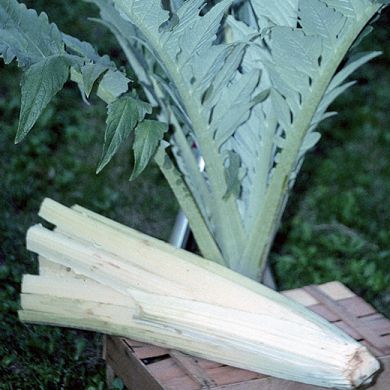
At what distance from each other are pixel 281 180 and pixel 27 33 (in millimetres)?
665

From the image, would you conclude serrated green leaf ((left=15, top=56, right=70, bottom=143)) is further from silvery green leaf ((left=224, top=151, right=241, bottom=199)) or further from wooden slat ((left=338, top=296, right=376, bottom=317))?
wooden slat ((left=338, top=296, right=376, bottom=317))

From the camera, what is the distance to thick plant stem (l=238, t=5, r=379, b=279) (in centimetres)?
192

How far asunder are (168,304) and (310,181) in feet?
4.78

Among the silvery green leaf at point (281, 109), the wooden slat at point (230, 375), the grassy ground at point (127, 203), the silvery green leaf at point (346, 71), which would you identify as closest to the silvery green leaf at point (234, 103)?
the silvery green leaf at point (281, 109)

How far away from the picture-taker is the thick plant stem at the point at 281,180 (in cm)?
192

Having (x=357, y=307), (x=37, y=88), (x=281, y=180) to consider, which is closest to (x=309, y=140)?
(x=281, y=180)

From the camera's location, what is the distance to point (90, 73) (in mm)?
1744

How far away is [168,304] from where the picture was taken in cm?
195

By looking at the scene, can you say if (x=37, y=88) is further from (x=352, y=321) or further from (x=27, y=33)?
(x=352, y=321)

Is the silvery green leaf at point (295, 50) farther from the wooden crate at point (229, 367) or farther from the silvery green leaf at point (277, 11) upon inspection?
the wooden crate at point (229, 367)

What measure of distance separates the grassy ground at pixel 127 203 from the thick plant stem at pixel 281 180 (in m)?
0.48

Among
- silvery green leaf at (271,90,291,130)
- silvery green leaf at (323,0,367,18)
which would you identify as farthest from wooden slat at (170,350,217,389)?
silvery green leaf at (323,0,367,18)

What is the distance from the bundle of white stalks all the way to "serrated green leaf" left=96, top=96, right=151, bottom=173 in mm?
359

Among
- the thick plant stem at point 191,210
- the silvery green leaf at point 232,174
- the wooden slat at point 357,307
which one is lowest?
the wooden slat at point 357,307
